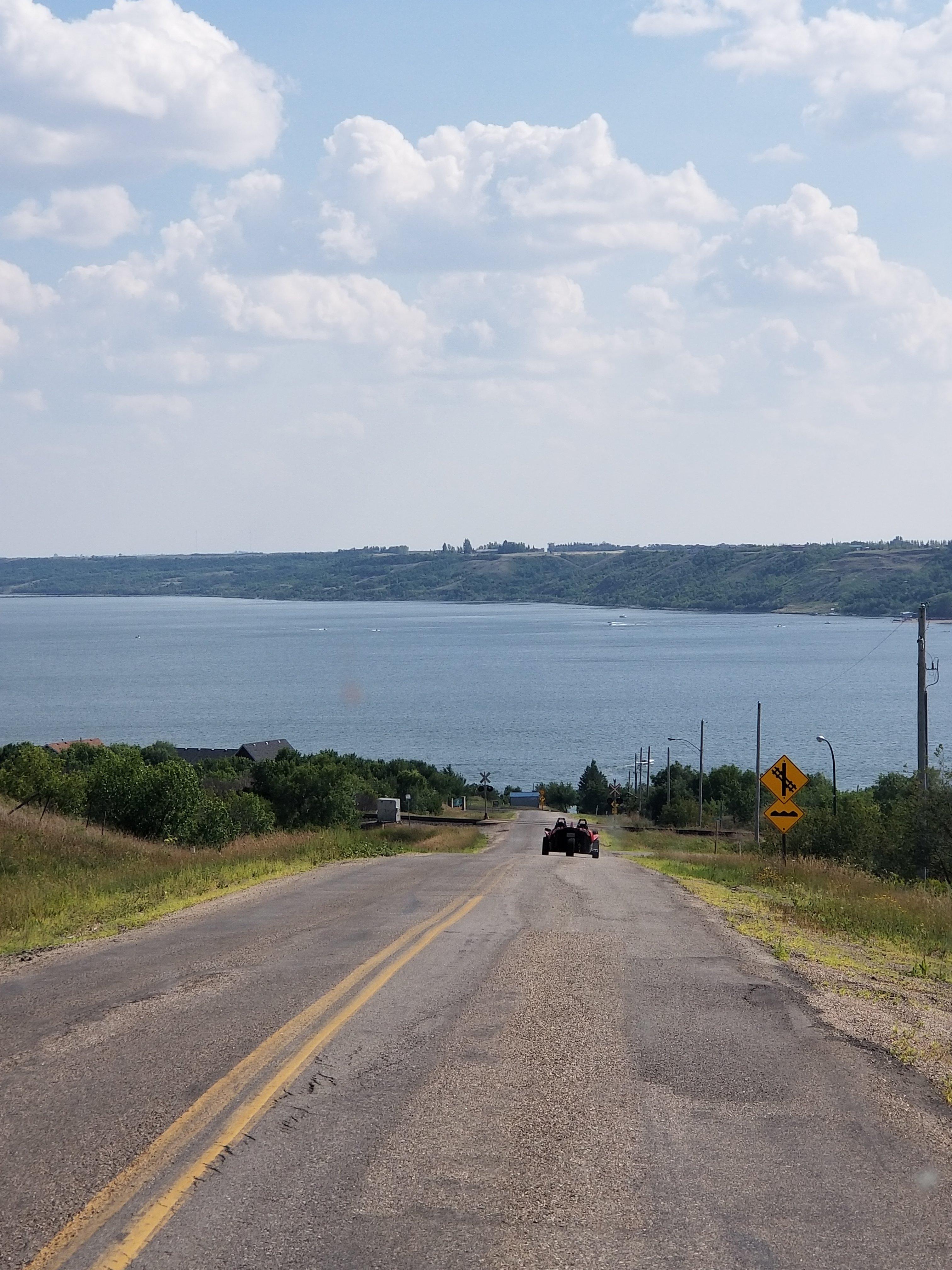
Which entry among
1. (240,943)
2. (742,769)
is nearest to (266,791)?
(742,769)

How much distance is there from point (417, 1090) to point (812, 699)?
530ft

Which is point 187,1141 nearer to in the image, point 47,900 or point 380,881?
point 47,900

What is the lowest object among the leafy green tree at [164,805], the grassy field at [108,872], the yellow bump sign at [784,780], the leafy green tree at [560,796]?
the leafy green tree at [560,796]

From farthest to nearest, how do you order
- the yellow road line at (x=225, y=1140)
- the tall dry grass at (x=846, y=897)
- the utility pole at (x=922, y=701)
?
the utility pole at (x=922, y=701), the tall dry grass at (x=846, y=897), the yellow road line at (x=225, y=1140)

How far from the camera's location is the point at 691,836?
206 feet

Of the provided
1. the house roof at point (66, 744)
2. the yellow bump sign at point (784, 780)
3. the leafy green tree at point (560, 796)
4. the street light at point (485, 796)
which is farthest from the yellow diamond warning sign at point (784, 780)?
the leafy green tree at point (560, 796)

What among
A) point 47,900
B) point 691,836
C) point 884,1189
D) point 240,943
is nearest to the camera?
point 884,1189

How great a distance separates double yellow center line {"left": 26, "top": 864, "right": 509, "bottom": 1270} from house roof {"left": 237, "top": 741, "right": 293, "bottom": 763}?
97.2 meters

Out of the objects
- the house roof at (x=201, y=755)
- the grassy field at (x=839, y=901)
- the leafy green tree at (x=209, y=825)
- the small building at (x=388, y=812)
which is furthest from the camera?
the house roof at (x=201, y=755)

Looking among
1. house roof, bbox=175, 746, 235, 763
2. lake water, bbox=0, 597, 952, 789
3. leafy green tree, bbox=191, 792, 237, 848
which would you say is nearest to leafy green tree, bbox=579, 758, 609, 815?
lake water, bbox=0, 597, 952, 789

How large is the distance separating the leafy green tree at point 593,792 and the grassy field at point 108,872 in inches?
2871

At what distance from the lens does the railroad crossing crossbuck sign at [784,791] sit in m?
24.9

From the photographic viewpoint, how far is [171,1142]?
602 centimetres

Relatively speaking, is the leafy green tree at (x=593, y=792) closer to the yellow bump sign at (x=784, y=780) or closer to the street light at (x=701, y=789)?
the street light at (x=701, y=789)
